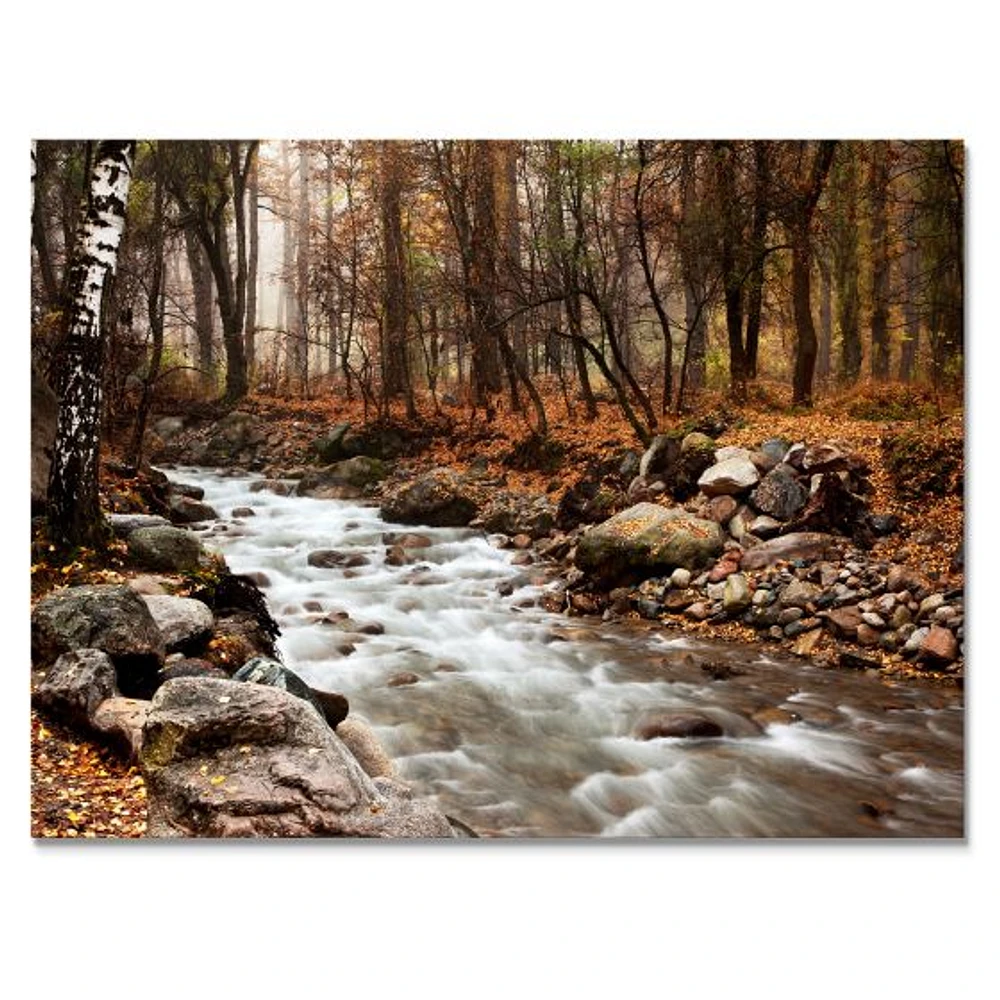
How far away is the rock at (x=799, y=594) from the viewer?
3.99 m

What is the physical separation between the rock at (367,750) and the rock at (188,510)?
1397 millimetres

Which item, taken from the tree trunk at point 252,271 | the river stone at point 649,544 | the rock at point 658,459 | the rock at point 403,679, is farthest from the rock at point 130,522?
the rock at point 658,459

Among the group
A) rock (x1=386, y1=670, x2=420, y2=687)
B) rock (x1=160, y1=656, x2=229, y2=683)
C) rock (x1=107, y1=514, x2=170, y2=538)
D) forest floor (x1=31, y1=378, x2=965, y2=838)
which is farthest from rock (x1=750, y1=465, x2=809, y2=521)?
rock (x1=107, y1=514, x2=170, y2=538)

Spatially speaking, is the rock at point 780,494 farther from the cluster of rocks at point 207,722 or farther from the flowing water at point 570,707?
the cluster of rocks at point 207,722

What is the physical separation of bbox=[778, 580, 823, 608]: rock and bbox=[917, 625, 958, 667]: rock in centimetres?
58

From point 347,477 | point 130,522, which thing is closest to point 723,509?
point 347,477

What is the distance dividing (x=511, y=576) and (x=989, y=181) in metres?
3.03

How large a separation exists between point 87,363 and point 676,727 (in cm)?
321

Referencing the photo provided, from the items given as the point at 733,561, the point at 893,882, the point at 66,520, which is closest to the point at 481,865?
the point at 893,882

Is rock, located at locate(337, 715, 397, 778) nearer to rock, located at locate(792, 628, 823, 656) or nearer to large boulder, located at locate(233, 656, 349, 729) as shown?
large boulder, located at locate(233, 656, 349, 729)

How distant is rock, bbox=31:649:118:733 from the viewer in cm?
306

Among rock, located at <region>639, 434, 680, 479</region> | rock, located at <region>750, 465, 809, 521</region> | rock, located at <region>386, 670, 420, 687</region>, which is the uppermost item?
rock, located at <region>639, 434, 680, 479</region>

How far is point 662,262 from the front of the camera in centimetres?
464
